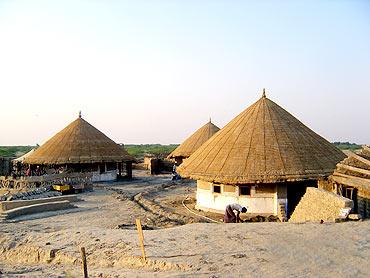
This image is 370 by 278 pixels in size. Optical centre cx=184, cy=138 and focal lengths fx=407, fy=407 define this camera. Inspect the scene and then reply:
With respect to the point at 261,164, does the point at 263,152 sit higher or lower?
higher

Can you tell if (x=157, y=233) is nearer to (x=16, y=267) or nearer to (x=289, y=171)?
(x=16, y=267)

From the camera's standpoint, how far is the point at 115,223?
16.0 metres

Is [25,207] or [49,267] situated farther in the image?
[25,207]

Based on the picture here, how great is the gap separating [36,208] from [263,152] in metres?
10.5

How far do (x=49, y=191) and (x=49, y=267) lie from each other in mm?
15356

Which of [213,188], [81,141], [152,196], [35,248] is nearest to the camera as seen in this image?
[35,248]

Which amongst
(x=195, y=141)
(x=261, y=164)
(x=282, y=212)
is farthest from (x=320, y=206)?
(x=195, y=141)

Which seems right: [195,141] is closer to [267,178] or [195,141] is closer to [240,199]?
[240,199]

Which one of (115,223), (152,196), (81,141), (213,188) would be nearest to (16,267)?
(115,223)

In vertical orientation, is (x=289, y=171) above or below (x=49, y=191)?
above

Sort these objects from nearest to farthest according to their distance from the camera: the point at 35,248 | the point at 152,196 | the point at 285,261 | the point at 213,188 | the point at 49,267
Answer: the point at 285,261, the point at 49,267, the point at 35,248, the point at 213,188, the point at 152,196

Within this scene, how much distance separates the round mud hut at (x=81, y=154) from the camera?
1227 inches

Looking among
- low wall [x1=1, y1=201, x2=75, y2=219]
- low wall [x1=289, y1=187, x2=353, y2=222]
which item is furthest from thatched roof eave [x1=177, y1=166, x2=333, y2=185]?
low wall [x1=1, y1=201, x2=75, y2=219]

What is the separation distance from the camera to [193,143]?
40.3m
